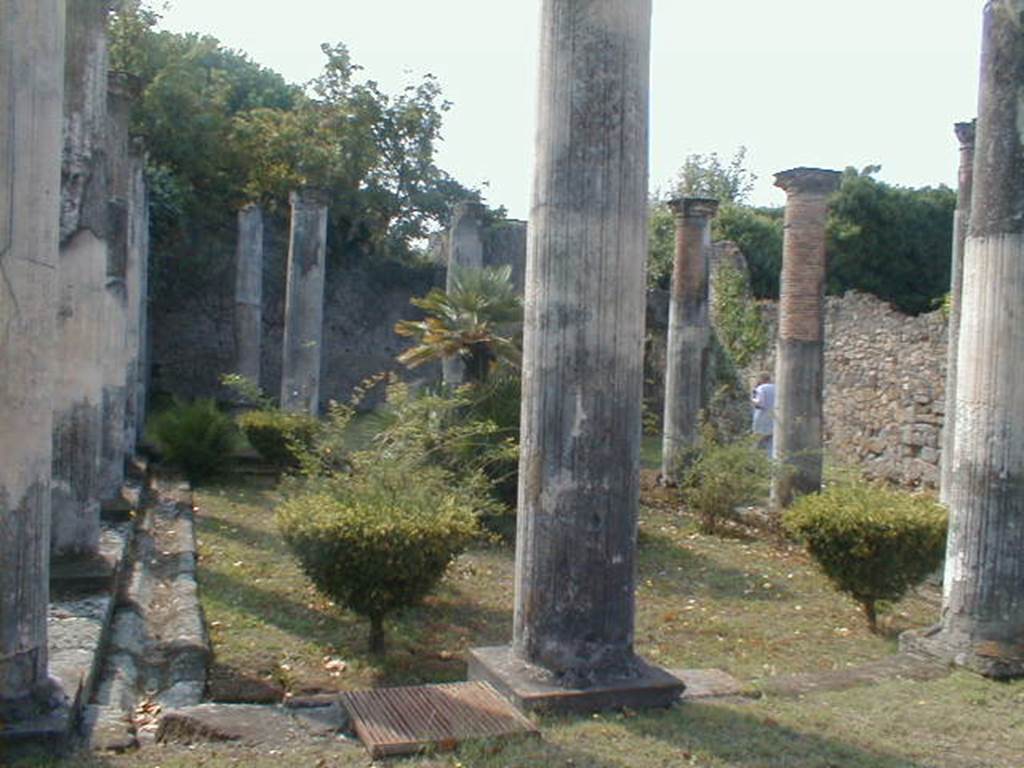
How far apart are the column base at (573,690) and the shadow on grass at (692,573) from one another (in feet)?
11.4

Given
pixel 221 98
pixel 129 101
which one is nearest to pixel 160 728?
pixel 129 101

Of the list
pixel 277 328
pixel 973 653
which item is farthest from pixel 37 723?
pixel 277 328

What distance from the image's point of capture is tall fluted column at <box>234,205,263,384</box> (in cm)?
1941

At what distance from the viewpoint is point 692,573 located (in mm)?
9312

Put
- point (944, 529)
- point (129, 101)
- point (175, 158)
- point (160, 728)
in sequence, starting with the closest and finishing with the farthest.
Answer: point (160, 728) < point (944, 529) < point (129, 101) < point (175, 158)

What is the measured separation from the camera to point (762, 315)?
19.6 m

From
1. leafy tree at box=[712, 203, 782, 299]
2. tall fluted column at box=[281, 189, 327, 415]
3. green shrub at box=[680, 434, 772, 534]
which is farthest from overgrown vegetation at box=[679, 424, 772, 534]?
leafy tree at box=[712, 203, 782, 299]

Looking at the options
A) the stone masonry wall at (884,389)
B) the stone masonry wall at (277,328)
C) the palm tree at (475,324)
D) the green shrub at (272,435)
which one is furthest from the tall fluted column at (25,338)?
the stone masonry wall at (277,328)

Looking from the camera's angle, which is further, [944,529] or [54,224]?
[944,529]

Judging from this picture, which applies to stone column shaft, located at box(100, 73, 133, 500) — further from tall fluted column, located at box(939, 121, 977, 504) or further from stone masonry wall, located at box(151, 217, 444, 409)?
stone masonry wall, located at box(151, 217, 444, 409)

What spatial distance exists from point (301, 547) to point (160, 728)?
1801mm

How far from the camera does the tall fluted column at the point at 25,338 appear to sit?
4.61 meters

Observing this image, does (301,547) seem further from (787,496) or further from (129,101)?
(787,496)

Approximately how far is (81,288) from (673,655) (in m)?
4.70
